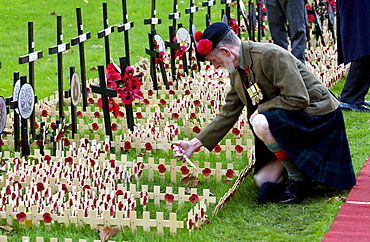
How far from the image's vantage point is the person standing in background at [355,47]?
736 cm

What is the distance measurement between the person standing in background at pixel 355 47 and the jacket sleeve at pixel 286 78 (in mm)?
2848

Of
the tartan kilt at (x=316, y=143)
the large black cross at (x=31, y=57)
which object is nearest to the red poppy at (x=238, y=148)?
the tartan kilt at (x=316, y=143)

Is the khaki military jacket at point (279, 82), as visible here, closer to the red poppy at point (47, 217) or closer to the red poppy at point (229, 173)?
the red poppy at point (229, 173)

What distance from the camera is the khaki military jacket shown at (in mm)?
4688

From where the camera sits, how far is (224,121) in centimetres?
523

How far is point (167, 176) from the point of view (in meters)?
5.58

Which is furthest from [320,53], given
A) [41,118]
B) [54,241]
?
[54,241]

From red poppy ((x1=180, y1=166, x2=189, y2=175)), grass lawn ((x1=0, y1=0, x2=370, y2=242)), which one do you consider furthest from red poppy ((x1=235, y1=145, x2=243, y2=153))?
red poppy ((x1=180, y1=166, x2=189, y2=175))

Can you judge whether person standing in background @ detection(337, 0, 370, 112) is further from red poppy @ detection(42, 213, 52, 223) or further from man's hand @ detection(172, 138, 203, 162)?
red poppy @ detection(42, 213, 52, 223)

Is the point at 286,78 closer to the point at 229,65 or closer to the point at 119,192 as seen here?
the point at 229,65

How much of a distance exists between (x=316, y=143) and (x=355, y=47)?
9.30 feet

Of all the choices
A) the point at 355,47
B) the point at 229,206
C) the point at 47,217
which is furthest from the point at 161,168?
the point at 355,47

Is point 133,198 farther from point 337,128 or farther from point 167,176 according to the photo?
point 337,128

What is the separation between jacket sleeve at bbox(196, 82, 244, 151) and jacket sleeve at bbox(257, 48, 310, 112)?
49 centimetres
